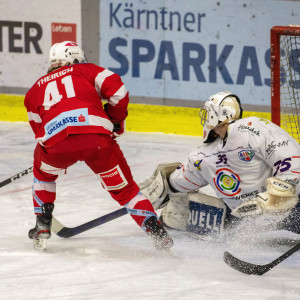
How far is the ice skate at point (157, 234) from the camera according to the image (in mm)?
3938

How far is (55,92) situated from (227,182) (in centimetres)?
85

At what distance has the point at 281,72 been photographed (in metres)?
4.66

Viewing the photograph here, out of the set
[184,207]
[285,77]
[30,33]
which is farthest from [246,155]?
[30,33]

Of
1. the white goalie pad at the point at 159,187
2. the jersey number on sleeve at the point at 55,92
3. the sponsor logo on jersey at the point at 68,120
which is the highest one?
the jersey number on sleeve at the point at 55,92

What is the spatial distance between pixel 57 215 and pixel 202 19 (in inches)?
91.0

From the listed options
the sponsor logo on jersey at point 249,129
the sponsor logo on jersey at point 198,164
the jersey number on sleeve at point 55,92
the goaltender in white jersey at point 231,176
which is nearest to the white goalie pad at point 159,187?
the goaltender in white jersey at point 231,176

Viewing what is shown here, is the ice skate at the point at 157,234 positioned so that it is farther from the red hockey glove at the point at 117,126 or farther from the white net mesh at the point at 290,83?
the white net mesh at the point at 290,83

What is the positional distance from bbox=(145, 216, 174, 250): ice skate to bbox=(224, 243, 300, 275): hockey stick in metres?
0.28

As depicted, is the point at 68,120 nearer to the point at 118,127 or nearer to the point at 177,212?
the point at 118,127

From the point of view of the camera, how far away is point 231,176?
403cm

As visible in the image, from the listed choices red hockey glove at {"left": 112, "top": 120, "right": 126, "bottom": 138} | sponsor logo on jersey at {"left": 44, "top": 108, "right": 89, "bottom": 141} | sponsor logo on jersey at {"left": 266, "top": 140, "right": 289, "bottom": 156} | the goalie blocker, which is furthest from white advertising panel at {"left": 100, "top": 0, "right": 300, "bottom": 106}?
sponsor logo on jersey at {"left": 44, "top": 108, "right": 89, "bottom": 141}

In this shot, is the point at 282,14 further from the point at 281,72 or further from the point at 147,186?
the point at 147,186

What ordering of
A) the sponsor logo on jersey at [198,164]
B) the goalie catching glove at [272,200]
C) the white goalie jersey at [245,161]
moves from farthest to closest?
the sponsor logo on jersey at [198,164], the white goalie jersey at [245,161], the goalie catching glove at [272,200]

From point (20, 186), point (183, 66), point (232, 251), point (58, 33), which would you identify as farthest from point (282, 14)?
point (232, 251)
